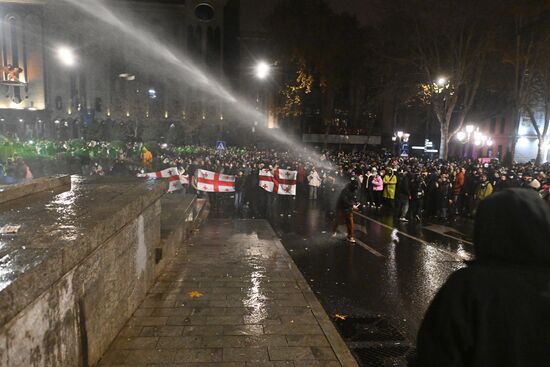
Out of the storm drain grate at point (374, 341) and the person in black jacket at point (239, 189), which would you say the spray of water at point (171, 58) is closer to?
the person in black jacket at point (239, 189)

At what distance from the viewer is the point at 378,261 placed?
9.17 m

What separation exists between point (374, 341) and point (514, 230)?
3.94 m

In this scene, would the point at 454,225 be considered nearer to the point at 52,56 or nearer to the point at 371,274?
the point at 371,274

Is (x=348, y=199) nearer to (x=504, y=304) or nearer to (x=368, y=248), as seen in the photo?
(x=368, y=248)

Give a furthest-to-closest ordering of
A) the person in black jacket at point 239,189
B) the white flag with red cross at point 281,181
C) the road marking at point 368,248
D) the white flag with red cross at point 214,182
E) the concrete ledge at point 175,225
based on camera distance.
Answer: the white flag with red cross at point 281,181 → the person in black jacket at point 239,189 → the white flag with red cross at point 214,182 → the road marking at point 368,248 → the concrete ledge at point 175,225

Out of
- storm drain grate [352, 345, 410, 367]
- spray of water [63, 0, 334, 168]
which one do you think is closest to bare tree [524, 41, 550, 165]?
storm drain grate [352, 345, 410, 367]

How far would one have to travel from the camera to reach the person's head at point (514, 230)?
1755 millimetres

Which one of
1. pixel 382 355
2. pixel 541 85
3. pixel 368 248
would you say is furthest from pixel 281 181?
pixel 541 85

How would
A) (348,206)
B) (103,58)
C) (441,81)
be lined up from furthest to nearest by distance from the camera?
(103,58), (441,81), (348,206)

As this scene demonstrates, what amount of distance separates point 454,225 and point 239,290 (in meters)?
10.2

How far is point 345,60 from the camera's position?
41938 millimetres

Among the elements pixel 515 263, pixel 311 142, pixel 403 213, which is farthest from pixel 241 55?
pixel 515 263

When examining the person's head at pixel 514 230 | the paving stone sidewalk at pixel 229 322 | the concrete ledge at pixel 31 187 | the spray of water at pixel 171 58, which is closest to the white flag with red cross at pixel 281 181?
the paving stone sidewalk at pixel 229 322

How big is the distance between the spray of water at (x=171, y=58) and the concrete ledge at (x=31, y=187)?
56.3m
